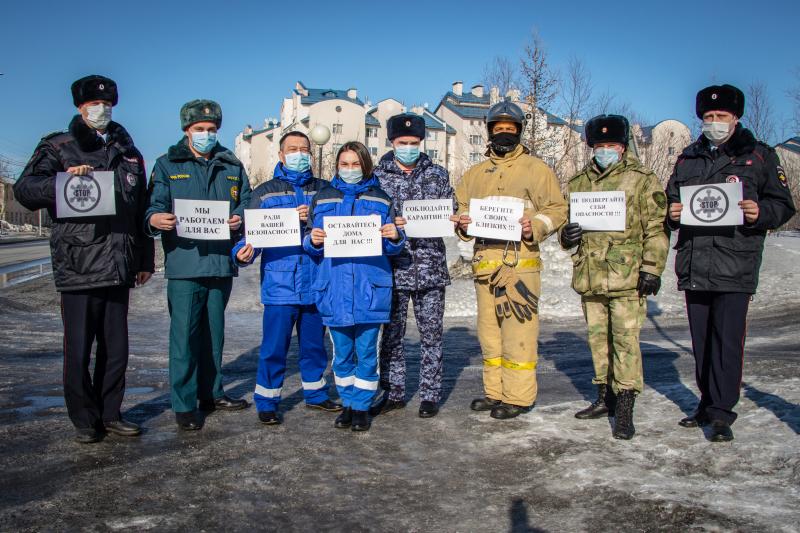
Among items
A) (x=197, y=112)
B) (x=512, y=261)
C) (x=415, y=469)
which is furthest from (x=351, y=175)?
(x=415, y=469)

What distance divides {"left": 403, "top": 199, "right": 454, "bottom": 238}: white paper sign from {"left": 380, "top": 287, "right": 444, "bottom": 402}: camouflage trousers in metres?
0.58

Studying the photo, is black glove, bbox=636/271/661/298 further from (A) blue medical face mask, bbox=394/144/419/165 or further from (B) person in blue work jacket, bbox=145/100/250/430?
(B) person in blue work jacket, bbox=145/100/250/430

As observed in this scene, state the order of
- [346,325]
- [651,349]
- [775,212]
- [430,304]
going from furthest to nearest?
[651,349] → [430,304] → [346,325] → [775,212]

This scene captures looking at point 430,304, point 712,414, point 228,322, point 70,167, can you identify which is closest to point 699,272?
point 712,414

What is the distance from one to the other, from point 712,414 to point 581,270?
1.45 metres

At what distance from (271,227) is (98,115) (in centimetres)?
152

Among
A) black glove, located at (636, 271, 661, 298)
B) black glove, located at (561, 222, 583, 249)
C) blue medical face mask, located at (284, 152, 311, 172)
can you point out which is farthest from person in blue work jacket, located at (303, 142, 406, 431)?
black glove, located at (636, 271, 661, 298)

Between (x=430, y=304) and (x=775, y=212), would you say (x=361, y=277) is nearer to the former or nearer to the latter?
(x=430, y=304)

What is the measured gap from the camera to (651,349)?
9516 mm

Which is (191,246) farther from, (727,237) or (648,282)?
(727,237)

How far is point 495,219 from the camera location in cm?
526

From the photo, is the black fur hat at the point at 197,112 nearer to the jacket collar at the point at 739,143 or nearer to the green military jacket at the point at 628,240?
the green military jacket at the point at 628,240

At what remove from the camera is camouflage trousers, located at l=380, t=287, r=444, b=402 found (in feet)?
18.8

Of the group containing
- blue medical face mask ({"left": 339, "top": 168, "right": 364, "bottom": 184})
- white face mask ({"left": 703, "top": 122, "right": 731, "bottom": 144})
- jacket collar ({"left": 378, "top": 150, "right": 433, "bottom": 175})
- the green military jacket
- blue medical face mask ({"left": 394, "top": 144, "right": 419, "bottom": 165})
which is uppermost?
white face mask ({"left": 703, "top": 122, "right": 731, "bottom": 144})
